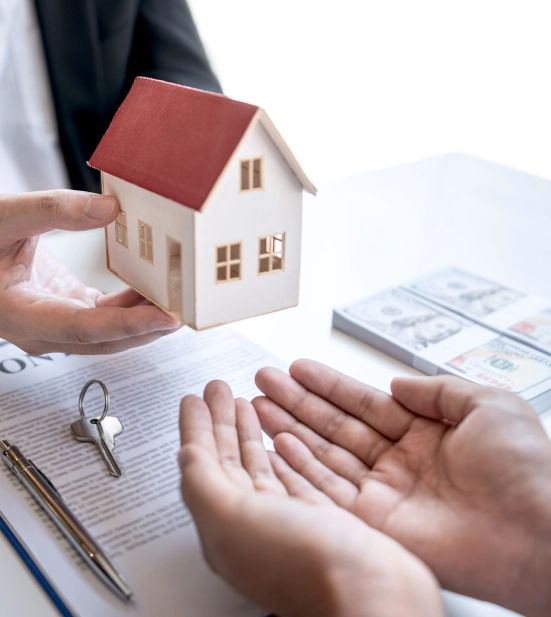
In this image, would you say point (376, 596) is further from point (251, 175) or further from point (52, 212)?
point (52, 212)

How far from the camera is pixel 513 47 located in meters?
2.86

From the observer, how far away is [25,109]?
167 cm

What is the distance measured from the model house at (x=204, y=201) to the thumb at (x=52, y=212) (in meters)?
0.03

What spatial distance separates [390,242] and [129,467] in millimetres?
1002

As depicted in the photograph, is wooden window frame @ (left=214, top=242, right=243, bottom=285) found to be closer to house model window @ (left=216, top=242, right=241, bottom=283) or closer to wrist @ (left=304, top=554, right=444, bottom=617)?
house model window @ (left=216, top=242, right=241, bottom=283)

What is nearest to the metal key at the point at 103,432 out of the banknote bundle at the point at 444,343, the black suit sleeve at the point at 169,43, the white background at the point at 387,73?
the banknote bundle at the point at 444,343

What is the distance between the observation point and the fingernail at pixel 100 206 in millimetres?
951

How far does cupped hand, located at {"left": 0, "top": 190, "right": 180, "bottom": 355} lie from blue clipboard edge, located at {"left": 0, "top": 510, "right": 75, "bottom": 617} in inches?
10.6

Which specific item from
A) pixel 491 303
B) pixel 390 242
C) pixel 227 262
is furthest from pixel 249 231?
pixel 390 242

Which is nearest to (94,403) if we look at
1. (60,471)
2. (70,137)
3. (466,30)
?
(60,471)

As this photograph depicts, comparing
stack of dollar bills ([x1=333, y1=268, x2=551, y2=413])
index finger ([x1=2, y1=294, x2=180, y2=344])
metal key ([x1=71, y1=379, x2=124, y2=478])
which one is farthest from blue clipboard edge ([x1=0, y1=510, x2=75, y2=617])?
stack of dollar bills ([x1=333, y1=268, x2=551, y2=413])

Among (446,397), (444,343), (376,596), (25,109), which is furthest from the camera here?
(25,109)

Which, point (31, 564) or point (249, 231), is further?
point (249, 231)

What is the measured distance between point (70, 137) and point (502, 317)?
42.9 inches
